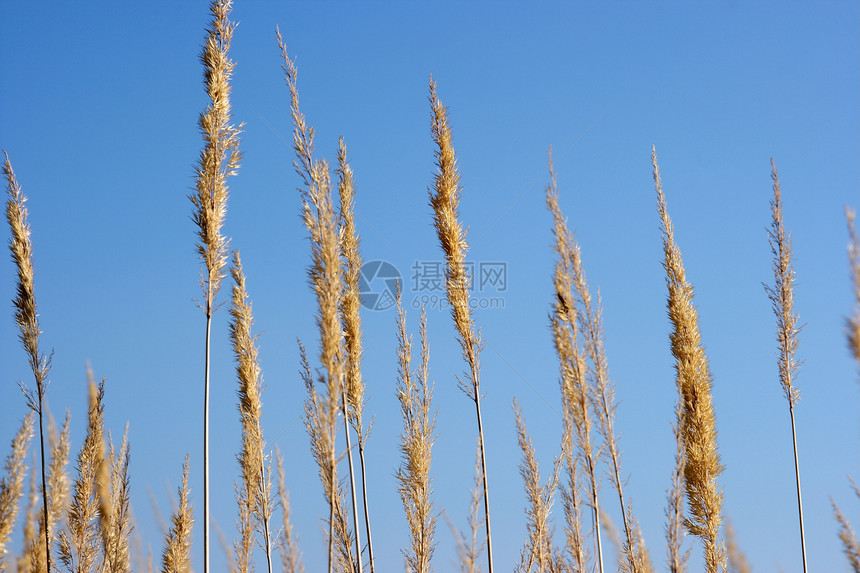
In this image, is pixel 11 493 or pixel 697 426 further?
pixel 697 426

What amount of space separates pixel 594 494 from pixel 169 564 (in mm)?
3628

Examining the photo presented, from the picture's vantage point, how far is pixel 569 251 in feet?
13.8

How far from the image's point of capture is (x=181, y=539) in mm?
5809

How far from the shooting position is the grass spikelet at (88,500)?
16.0ft

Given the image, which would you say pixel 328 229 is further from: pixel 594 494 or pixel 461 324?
pixel 594 494

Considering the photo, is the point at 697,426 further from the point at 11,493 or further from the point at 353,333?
the point at 11,493

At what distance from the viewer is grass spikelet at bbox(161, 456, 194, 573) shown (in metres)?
5.68

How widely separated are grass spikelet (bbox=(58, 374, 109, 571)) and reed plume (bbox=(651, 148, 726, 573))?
174 inches

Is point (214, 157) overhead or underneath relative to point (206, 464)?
overhead

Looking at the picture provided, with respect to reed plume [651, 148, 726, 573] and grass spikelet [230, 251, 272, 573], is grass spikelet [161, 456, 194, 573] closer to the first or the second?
grass spikelet [230, 251, 272, 573]

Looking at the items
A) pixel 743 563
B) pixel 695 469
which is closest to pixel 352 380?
pixel 695 469

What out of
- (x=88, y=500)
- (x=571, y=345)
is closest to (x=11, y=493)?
(x=88, y=500)

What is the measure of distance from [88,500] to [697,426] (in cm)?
470

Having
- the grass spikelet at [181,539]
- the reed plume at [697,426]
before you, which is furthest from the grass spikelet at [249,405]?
the reed plume at [697,426]
